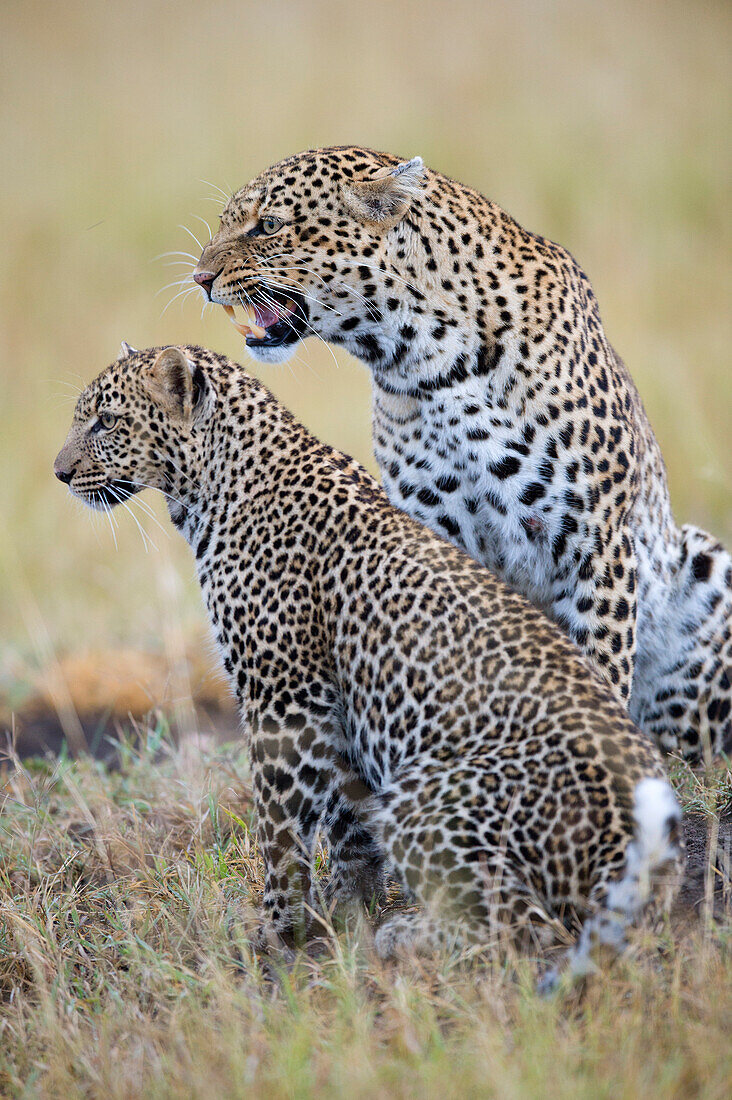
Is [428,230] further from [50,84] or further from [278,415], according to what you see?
[50,84]

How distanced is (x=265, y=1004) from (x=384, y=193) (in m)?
3.32

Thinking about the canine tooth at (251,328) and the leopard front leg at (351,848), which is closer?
the leopard front leg at (351,848)

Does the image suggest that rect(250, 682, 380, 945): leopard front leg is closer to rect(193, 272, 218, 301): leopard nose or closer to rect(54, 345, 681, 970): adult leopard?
rect(54, 345, 681, 970): adult leopard

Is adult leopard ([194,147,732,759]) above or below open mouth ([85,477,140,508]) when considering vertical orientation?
above

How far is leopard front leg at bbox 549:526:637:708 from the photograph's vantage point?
5.27 metres

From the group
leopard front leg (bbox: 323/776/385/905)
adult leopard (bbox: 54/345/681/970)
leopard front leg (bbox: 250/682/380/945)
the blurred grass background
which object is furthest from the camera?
the blurred grass background

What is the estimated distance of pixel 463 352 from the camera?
528 cm

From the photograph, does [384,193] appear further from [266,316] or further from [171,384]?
[171,384]

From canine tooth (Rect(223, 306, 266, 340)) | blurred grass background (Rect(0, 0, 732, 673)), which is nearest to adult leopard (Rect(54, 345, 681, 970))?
canine tooth (Rect(223, 306, 266, 340))

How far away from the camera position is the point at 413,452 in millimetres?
5512

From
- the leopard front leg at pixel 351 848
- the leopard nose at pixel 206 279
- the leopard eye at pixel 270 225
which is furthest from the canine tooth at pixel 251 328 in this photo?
the leopard front leg at pixel 351 848

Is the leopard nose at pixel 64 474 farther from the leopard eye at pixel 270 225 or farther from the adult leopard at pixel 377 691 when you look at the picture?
the leopard eye at pixel 270 225

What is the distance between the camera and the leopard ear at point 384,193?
5219 millimetres

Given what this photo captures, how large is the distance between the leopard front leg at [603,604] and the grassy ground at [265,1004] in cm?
68
